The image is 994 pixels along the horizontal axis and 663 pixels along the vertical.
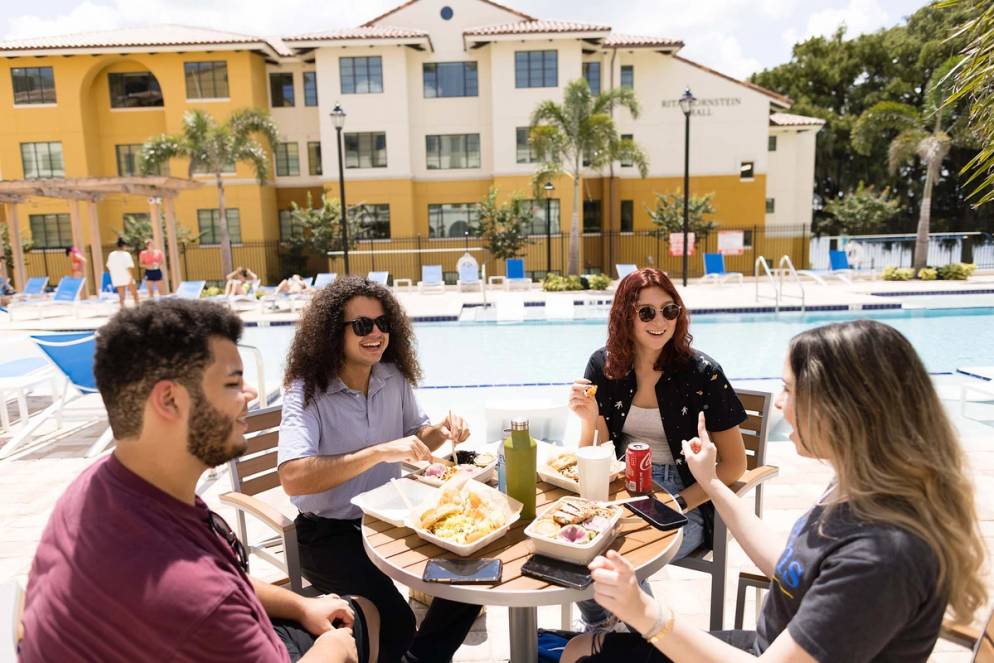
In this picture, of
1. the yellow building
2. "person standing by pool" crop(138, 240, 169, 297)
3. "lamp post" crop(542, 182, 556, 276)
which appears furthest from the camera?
the yellow building

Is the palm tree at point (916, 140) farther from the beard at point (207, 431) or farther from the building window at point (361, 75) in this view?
the beard at point (207, 431)

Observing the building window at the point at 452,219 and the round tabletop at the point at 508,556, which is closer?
the round tabletop at the point at 508,556

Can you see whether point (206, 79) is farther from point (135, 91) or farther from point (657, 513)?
point (657, 513)

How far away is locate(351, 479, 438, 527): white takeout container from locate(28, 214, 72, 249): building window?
29.4 meters

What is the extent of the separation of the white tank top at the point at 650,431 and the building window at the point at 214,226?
82.9 ft

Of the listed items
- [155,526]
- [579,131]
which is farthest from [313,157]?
[155,526]

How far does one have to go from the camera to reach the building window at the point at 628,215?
26.1 meters

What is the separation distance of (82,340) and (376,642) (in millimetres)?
4871

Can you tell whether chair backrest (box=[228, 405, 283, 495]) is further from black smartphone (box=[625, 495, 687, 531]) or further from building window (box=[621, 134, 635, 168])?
building window (box=[621, 134, 635, 168])

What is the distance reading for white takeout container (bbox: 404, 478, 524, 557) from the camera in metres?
1.95

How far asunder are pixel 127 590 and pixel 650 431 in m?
2.33

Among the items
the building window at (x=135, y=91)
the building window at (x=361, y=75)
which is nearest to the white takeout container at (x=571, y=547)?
the building window at (x=361, y=75)

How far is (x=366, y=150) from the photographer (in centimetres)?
2512

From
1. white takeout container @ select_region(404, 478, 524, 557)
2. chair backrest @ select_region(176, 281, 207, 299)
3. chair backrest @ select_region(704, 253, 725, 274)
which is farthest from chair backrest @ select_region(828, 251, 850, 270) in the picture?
white takeout container @ select_region(404, 478, 524, 557)
